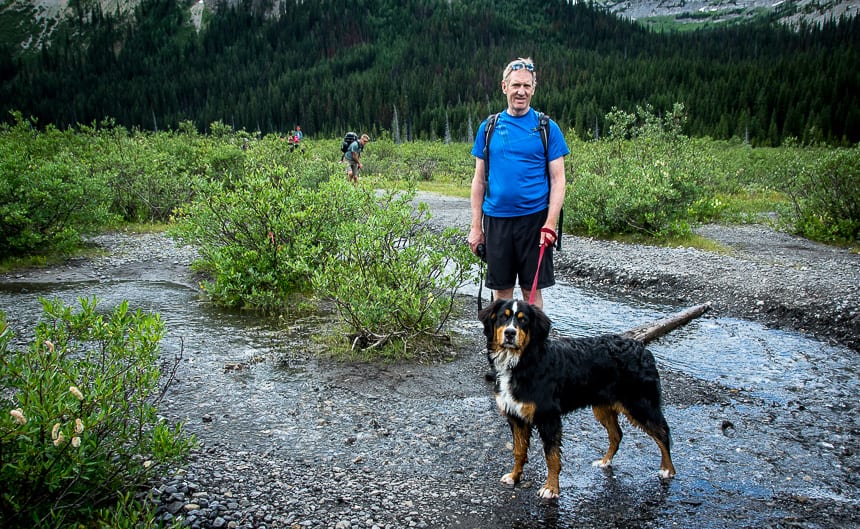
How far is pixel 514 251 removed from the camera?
5.12 meters

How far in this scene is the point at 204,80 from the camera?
451ft

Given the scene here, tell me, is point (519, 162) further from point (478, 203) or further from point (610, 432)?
point (610, 432)

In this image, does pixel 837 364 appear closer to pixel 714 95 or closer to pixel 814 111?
pixel 814 111

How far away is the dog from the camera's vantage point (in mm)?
3650

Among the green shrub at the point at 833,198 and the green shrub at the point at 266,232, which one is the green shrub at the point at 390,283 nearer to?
the green shrub at the point at 266,232

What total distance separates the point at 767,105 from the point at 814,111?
6.43m

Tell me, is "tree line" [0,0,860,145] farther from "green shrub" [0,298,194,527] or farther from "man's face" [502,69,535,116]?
"green shrub" [0,298,194,527]

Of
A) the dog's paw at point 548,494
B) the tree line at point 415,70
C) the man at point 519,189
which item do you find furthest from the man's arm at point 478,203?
the tree line at point 415,70

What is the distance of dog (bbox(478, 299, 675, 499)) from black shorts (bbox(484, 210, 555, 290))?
1152 millimetres

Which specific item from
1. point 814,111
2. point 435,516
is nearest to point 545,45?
point 814,111

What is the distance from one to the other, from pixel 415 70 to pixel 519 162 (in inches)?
4897

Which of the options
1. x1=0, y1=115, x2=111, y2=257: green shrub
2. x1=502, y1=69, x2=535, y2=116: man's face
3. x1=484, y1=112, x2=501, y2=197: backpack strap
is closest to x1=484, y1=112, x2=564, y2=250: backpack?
x1=484, y1=112, x2=501, y2=197: backpack strap

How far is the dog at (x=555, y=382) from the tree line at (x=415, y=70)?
62618 mm

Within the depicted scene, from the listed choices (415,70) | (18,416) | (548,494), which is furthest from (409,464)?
(415,70)
